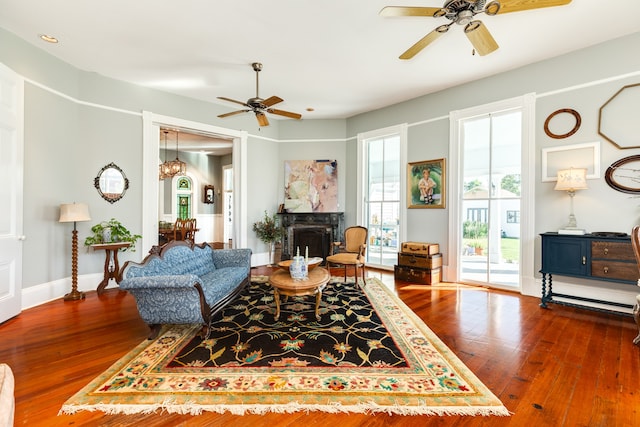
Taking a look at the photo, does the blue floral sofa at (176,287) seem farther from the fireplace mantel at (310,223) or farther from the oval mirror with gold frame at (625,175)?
the oval mirror with gold frame at (625,175)

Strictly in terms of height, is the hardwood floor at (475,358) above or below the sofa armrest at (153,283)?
below

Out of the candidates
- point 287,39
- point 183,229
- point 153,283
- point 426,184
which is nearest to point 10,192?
point 153,283

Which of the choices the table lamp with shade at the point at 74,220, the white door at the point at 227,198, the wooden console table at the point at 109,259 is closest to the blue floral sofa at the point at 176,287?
the wooden console table at the point at 109,259

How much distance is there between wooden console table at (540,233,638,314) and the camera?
331 cm

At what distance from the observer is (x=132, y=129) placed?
16.2ft

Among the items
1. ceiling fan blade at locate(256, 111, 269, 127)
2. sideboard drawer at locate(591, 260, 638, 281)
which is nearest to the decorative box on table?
sideboard drawer at locate(591, 260, 638, 281)

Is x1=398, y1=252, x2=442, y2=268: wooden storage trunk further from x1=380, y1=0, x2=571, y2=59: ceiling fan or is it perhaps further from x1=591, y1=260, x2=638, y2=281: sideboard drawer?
x1=380, y1=0, x2=571, y2=59: ceiling fan

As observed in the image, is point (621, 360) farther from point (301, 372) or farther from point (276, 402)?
point (276, 402)

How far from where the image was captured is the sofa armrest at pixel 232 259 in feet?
14.2

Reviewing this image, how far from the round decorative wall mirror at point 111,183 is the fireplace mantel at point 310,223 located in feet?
10.2

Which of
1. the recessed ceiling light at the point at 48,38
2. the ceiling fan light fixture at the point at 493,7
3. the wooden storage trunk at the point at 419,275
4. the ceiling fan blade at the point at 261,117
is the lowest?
the wooden storage trunk at the point at 419,275

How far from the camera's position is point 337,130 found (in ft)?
22.6

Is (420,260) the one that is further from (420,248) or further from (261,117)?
(261,117)

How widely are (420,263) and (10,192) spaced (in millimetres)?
5711
